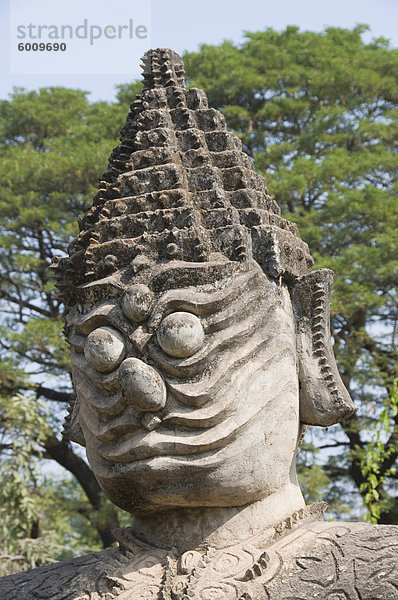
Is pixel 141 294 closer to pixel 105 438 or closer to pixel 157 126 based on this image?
pixel 105 438

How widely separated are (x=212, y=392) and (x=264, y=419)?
276mm

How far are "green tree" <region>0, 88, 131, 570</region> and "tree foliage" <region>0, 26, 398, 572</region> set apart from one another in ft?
0.08

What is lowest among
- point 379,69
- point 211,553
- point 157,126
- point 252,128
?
point 211,553

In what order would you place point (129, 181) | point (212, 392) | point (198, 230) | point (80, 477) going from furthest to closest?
point (80, 477)
point (129, 181)
point (198, 230)
point (212, 392)

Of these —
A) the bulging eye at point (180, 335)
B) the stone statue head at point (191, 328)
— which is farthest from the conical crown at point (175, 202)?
the bulging eye at point (180, 335)

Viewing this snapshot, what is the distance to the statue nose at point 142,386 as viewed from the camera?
338 centimetres

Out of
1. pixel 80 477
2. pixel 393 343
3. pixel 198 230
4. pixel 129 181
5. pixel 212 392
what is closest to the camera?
pixel 212 392

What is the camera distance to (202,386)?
3.39m

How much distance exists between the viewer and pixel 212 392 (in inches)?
133

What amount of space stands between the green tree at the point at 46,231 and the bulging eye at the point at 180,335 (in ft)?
25.7

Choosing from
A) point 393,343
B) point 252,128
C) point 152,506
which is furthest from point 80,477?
point 152,506

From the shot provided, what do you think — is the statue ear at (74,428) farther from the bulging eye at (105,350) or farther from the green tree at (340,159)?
the green tree at (340,159)

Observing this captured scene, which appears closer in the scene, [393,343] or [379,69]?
[393,343]

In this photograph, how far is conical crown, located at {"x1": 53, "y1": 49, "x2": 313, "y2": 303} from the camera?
144 inches
